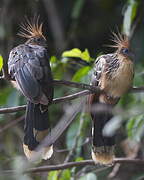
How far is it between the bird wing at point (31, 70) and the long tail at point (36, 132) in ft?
0.88

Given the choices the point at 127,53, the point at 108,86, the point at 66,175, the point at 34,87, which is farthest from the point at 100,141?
the point at 34,87

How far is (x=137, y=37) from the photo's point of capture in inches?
230

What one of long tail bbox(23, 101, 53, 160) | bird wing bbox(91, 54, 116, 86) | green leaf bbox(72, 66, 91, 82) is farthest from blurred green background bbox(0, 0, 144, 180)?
long tail bbox(23, 101, 53, 160)

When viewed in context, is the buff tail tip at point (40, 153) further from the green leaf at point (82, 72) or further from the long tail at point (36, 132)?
the green leaf at point (82, 72)

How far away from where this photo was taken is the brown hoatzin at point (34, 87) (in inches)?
140

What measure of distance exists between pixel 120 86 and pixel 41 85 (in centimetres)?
61

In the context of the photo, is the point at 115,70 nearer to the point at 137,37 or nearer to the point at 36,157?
the point at 36,157

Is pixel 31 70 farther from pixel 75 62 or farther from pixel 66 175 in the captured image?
pixel 75 62

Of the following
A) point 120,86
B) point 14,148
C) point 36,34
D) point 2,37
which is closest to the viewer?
point 120,86

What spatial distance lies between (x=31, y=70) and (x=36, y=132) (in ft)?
1.64

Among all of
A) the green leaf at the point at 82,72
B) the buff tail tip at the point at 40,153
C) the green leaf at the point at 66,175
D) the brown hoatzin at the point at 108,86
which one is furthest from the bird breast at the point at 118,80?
the green leaf at the point at 66,175

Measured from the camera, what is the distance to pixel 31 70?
12.0ft

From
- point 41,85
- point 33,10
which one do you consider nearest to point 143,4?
point 33,10

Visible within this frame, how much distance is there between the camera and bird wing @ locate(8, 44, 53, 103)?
3537 millimetres
